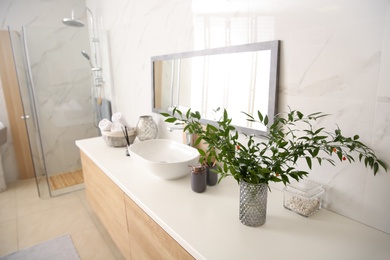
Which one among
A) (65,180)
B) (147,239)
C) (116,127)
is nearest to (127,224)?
(147,239)

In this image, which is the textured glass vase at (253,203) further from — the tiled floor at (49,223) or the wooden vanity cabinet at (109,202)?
the tiled floor at (49,223)

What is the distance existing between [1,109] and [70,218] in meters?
1.68

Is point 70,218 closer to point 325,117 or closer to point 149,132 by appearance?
point 149,132

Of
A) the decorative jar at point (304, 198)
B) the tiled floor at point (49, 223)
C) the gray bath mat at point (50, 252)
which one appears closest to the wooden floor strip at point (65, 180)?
the tiled floor at point (49, 223)

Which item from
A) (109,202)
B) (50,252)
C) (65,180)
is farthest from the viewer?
(65,180)

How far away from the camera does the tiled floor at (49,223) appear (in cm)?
206

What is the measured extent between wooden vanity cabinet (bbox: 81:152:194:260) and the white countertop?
0.06m

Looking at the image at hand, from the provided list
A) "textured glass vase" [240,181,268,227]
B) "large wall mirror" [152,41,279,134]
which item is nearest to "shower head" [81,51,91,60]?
"large wall mirror" [152,41,279,134]

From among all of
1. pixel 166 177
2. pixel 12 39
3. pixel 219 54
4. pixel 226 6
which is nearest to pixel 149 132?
pixel 166 177

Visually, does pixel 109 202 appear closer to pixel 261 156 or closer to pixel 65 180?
pixel 261 156

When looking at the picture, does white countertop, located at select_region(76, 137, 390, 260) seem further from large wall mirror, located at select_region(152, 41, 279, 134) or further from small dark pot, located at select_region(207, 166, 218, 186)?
large wall mirror, located at select_region(152, 41, 279, 134)

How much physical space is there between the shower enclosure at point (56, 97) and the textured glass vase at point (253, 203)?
2.42 metres

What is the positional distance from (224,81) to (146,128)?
33.2 inches

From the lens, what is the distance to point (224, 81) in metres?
1.47
